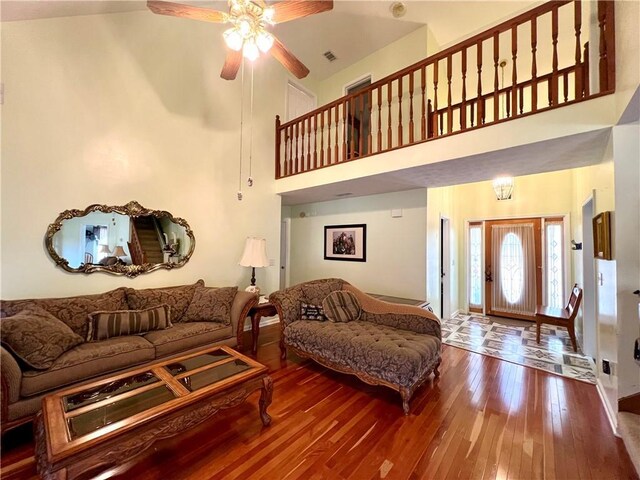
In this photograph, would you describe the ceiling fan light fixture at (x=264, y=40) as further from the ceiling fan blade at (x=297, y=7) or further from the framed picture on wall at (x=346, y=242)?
the framed picture on wall at (x=346, y=242)

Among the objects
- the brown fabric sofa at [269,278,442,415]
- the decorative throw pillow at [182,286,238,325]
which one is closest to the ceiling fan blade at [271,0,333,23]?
the brown fabric sofa at [269,278,442,415]

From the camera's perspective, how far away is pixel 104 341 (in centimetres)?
237

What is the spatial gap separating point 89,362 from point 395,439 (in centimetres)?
240

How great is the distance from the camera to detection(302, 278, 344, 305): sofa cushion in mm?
3363

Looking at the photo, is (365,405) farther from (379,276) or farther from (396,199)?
(396,199)

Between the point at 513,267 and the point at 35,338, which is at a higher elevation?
the point at 513,267

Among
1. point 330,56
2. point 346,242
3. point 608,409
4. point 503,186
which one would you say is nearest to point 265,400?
point 608,409

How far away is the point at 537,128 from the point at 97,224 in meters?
4.44

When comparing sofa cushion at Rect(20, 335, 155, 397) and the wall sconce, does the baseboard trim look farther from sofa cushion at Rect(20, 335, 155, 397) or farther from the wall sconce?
sofa cushion at Rect(20, 335, 155, 397)

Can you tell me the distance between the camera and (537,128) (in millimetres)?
2221

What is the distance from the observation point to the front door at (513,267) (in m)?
4.91

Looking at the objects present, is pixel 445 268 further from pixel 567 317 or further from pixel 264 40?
pixel 264 40

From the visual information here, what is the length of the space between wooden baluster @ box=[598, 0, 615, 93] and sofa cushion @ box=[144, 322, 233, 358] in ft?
13.3

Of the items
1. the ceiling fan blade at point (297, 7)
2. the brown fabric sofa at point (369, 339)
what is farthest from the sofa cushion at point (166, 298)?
the ceiling fan blade at point (297, 7)
